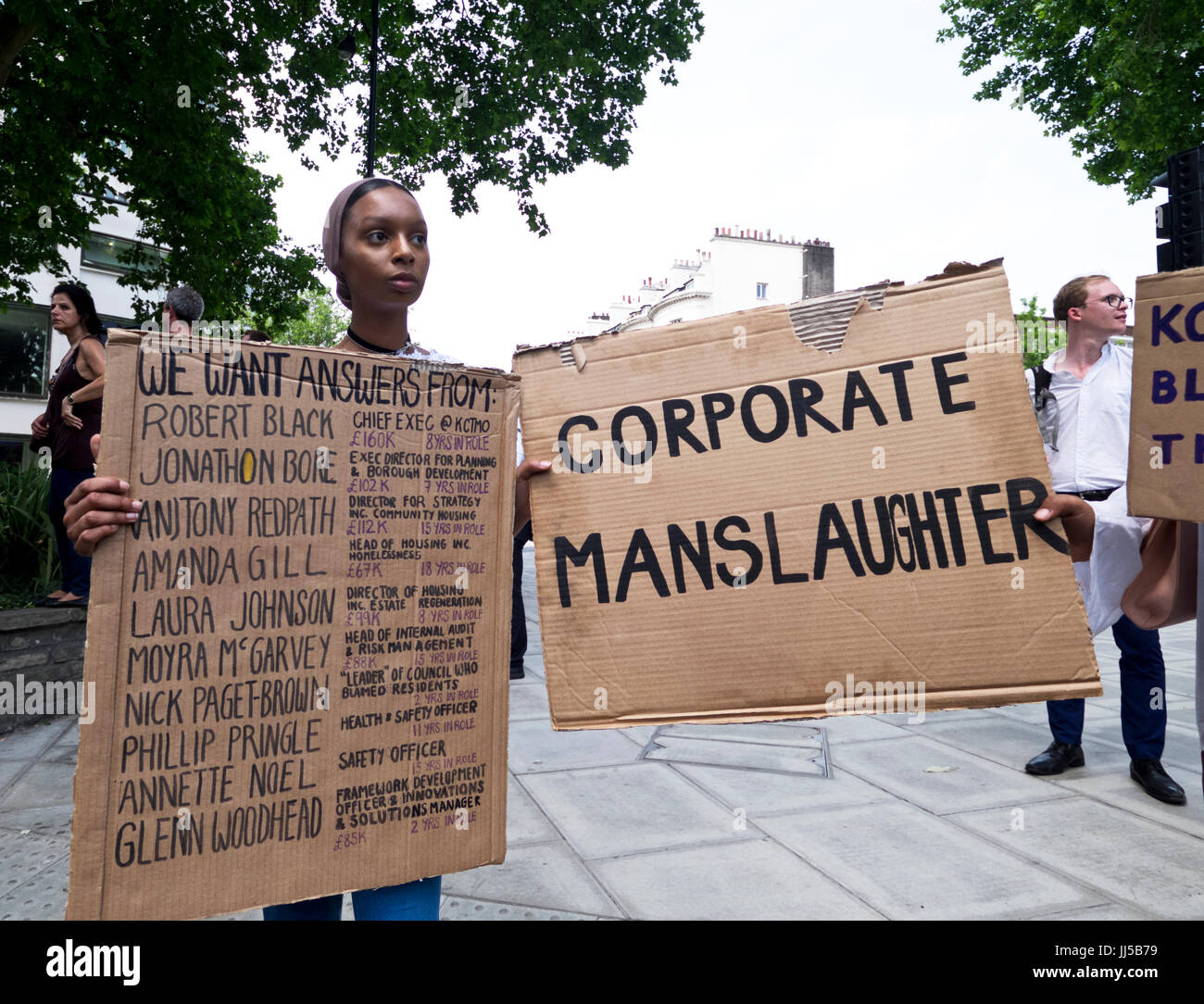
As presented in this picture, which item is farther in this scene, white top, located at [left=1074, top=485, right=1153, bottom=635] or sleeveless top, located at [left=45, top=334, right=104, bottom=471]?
sleeveless top, located at [left=45, top=334, right=104, bottom=471]

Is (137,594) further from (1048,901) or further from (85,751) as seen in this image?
(1048,901)

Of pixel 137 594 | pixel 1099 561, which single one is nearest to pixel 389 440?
pixel 137 594

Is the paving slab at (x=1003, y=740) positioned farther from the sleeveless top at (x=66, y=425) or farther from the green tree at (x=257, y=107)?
the green tree at (x=257, y=107)

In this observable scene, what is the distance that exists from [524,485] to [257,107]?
9.90m

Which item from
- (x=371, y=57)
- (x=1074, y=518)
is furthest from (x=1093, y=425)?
(x=371, y=57)

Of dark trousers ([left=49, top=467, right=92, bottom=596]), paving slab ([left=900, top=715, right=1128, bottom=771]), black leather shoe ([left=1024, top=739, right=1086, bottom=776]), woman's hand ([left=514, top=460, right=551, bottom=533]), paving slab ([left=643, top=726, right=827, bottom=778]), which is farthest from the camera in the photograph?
dark trousers ([left=49, top=467, right=92, bottom=596])

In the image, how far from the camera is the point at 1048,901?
265cm

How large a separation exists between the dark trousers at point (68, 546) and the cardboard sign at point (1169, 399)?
5339 millimetres

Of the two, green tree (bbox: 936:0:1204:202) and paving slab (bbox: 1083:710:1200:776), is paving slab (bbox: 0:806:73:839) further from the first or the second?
green tree (bbox: 936:0:1204:202)

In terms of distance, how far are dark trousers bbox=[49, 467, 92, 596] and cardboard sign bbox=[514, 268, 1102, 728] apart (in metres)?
4.61

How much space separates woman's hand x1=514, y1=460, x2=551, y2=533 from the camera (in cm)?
161

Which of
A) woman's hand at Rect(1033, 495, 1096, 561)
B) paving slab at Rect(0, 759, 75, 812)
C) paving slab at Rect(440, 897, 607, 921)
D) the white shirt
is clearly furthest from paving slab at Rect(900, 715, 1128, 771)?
paving slab at Rect(0, 759, 75, 812)

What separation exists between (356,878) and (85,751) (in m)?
0.48

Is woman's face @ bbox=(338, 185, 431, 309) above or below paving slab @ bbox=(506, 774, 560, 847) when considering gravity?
above
